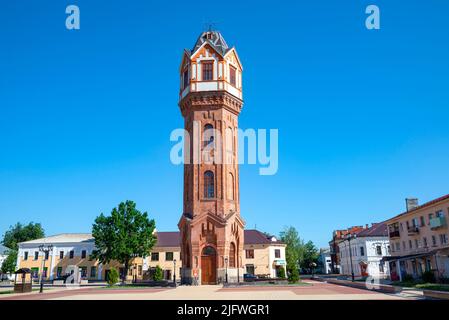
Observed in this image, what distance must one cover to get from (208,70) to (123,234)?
25.5 metres

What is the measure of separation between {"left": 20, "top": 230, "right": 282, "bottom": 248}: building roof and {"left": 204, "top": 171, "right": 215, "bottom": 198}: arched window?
2694 centimetres

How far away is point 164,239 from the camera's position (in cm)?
6750

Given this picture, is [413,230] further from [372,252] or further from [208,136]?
[208,136]

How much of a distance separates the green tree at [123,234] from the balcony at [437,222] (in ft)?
117

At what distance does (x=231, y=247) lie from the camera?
40031 mm

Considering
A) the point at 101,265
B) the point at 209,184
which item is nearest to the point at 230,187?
the point at 209,184

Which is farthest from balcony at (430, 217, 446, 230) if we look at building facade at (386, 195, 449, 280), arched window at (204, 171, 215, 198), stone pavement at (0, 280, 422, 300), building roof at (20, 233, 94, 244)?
building roof at (20, 233, 94, 244)

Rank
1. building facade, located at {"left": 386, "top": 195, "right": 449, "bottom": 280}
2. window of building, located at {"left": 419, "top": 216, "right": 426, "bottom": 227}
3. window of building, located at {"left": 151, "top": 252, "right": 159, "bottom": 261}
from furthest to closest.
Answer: window of building, located at {"left": 151, "top": 252, "right": 159, "bottom": 261}, window of building, located at {"left": 419, "top": 216, "right": 426, "bottom": 227}, building facade, located at {"left": 386, "top": 195, "right": 449, "bottom": 280}

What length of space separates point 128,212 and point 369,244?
1553 inches

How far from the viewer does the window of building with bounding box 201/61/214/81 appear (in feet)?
141

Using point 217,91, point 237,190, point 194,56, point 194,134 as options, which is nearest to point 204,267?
point 237,190

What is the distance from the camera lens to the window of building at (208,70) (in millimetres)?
43094

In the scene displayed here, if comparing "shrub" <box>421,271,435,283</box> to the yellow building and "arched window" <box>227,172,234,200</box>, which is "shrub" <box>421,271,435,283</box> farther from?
the yellow building

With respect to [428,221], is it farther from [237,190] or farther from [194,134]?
[194,134]
